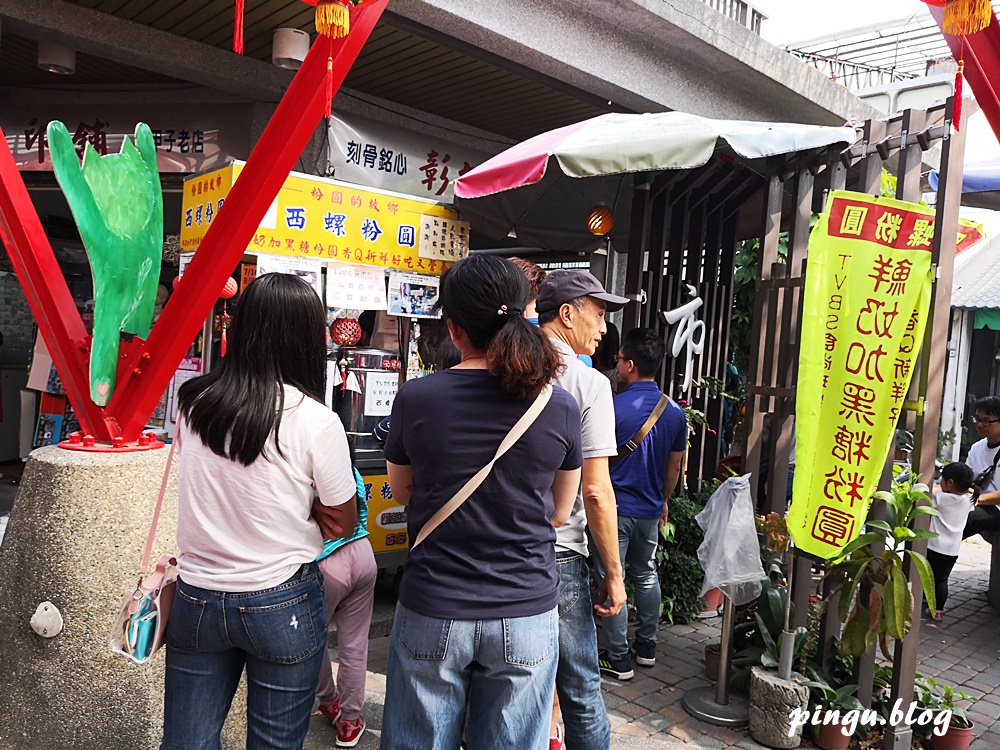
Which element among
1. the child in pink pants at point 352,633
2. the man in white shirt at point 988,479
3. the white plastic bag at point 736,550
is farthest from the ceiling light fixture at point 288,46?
the man in white shirt at point 988,479

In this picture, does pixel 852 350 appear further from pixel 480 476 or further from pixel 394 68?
pixel 394 68

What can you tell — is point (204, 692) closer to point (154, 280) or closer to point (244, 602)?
point (244, 602)

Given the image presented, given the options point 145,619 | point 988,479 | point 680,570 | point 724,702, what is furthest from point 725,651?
point 988,479

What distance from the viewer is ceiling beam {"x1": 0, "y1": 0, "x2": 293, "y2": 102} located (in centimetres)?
555

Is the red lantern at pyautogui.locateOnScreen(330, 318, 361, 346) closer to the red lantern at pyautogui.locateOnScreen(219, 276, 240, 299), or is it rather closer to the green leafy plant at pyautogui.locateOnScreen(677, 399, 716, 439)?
the red lantern at pyautogui.locateOnScreen(219, 276, 240, 299)

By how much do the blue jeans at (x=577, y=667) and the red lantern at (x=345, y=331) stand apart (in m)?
2.67

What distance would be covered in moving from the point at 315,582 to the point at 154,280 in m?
1.68

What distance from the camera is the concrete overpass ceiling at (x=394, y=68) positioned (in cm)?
570

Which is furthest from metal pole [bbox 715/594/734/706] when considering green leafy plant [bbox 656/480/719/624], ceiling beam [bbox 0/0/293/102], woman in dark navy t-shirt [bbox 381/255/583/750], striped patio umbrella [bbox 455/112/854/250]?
ceiling beam [bbox 0/0/293/102]

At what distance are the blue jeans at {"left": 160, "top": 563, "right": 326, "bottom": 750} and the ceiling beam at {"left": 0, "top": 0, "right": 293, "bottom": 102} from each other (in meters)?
5.15

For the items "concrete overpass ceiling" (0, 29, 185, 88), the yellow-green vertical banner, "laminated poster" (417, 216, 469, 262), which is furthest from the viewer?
"concrete overpass ceiling" (0, 29, 185, 88)

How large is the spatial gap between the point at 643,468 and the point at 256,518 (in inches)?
115

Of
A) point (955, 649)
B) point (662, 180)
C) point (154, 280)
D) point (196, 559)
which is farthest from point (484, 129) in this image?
point (196, 559)

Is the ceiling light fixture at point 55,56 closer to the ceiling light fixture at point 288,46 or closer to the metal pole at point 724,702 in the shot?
the ceiling light fixture at point 288,46
